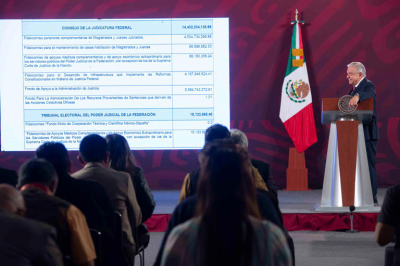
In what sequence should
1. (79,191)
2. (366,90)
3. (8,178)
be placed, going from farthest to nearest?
(366,90) → (8,178) → (79,191)

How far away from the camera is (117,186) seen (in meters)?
2.51

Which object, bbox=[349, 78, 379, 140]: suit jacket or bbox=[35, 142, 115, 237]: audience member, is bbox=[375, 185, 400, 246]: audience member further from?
bbox=[349, 78, 379, 140]: suit jacket

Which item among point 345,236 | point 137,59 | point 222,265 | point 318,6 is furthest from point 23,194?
point 318,6

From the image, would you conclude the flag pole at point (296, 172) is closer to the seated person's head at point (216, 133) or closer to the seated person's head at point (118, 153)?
the seated person's head at point (118, 153)

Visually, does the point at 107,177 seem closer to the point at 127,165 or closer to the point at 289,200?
the point at 127,165

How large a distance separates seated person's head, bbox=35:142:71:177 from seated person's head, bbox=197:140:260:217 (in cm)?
109

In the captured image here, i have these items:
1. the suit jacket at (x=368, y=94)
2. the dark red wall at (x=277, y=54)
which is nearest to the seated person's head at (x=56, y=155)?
the suit jacket at (x=368, y=94)

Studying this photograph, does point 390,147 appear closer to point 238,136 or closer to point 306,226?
point 306,226

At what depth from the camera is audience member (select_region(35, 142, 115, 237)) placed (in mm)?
2107

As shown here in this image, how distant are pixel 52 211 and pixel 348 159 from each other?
10.3 feet

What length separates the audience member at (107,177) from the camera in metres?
2.47

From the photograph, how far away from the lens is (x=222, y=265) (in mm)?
1146

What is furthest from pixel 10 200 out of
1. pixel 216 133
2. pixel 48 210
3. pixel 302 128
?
pixel 302 128

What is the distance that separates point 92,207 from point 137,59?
438cm
